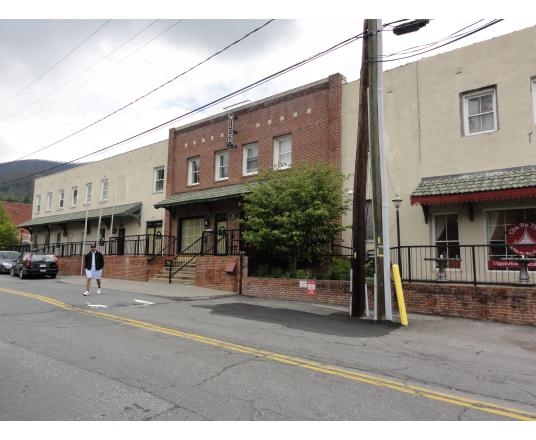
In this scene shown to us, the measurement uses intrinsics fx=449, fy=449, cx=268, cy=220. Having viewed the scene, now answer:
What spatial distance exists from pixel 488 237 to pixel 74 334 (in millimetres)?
11361

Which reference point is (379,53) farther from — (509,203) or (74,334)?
(74,334)

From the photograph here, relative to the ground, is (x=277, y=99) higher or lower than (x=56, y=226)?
higher

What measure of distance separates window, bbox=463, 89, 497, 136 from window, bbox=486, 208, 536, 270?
8.61 feet

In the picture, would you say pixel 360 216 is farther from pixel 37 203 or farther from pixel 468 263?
pixel 37 203

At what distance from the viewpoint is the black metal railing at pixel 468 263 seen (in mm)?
12148

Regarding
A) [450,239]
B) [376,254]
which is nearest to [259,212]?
[376,254]

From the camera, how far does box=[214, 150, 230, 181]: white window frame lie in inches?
859

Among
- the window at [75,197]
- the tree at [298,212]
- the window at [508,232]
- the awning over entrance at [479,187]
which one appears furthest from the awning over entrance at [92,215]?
the window at [508,232]

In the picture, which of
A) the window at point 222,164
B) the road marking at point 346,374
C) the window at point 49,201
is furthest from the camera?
the window at point 49,201

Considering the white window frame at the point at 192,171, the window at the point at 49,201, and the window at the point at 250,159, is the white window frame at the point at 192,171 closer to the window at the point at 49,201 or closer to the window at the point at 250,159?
the window at the point at 250,159

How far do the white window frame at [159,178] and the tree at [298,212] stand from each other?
1149cm

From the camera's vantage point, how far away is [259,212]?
1486cm

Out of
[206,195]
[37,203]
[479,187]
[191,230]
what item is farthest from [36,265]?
[479,187]

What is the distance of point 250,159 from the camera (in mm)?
20641
